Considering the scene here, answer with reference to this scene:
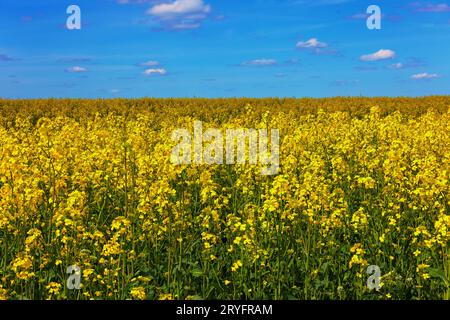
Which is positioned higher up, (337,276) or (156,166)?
(156,166)

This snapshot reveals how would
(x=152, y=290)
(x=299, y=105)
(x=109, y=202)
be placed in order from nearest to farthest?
(x=152, y=290), (x=109, y=202), (x=299, y=105)

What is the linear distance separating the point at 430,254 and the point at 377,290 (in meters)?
1.57

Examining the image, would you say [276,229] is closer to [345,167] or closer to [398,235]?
[398,235]

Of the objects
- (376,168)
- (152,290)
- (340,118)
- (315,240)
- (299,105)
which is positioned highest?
(299,105)

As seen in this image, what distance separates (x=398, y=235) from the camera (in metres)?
7.00

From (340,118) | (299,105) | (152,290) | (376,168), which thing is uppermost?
(299,105)

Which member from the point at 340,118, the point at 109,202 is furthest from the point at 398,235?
the point at 340,118

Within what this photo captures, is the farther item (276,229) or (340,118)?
(340,118)
